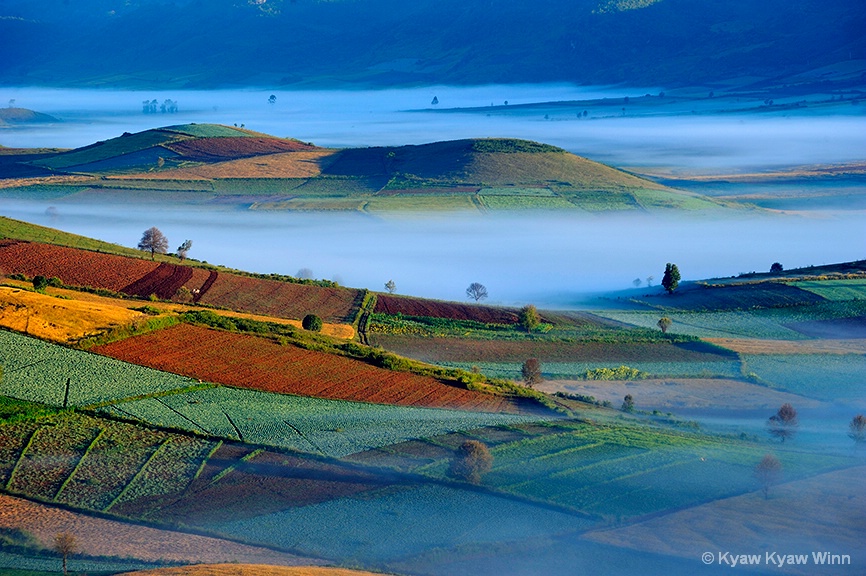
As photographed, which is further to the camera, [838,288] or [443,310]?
[838,288]

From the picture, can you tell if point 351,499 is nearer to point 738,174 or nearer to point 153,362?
point 153,362

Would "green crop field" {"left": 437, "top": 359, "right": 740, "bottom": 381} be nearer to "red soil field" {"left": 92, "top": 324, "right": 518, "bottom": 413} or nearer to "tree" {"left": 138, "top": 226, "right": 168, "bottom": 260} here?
"red soil field" {"left": 92, "top": 324, "right": 518, "bottom": 413}

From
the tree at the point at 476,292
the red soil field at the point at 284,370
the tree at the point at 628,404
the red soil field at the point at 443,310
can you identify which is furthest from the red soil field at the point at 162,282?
the tree at the point at 628,404

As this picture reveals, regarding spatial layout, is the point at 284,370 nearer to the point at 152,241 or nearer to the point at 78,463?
the point at 78,463

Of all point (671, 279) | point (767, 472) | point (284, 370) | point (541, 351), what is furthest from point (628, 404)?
point (671, 279)

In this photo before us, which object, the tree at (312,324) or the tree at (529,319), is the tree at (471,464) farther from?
the tree at (529,319)

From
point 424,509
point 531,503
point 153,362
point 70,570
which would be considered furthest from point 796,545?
point 153,362
